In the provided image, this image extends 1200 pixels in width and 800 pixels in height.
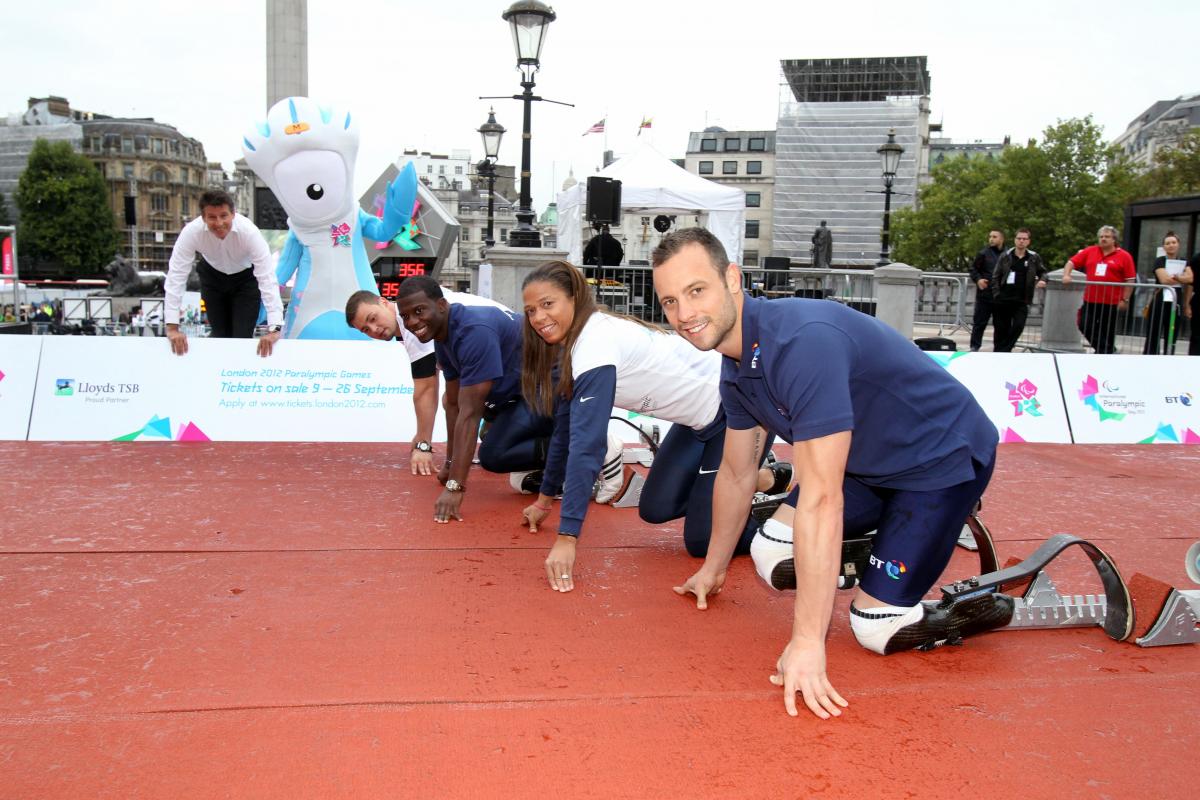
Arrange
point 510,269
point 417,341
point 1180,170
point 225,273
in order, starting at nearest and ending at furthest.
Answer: point 417,341, point 225,273, point 510,269, point 1180,170

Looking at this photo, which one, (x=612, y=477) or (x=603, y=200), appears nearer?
(x=612, y=477)

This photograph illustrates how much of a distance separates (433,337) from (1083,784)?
3.53 metres

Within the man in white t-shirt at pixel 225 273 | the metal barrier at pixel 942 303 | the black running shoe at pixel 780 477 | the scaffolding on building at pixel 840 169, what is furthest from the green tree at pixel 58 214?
the black running shoe at pixel 780 477

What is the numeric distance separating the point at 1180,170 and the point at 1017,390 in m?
38.2

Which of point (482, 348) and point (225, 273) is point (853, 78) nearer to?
point (225, 273)

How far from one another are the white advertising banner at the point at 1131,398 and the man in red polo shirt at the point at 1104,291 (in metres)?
3.81

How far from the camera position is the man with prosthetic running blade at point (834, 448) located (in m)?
2.57

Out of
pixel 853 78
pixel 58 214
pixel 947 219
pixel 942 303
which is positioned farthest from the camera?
pixel 853 78

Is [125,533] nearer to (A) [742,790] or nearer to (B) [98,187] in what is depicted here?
(A) [742,790]

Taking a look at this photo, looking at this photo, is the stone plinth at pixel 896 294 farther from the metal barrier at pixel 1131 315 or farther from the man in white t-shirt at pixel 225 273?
the man in white t-shirt at pixel 225 273

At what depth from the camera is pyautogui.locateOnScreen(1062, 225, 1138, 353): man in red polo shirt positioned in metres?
11.8

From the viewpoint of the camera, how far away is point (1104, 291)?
1180cm

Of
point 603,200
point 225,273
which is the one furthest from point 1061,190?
point 225,273

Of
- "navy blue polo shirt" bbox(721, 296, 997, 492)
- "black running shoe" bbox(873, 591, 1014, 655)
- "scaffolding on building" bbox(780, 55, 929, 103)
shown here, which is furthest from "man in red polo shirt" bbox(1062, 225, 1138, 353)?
"scaffolding on building" bbox(780, 55, 929, 103)
